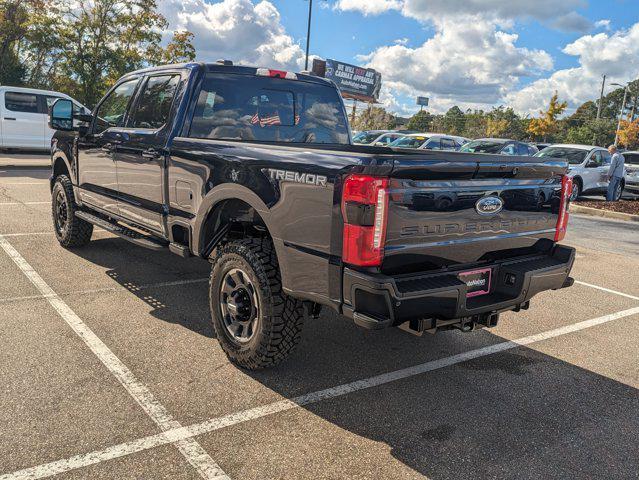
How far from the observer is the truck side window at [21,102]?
1527 centimetres

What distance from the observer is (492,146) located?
16453 mm

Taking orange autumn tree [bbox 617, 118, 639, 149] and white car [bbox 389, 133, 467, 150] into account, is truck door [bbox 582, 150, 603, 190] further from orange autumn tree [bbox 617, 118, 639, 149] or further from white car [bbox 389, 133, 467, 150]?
orange autumn tree [bbox 617, 118, 639, 149]

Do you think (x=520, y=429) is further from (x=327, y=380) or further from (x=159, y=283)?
(x=159, y=283)

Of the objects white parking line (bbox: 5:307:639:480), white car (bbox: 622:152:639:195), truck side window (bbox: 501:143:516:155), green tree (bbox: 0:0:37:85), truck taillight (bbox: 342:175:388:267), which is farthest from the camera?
green tree (bbox: 0:0:37:85)

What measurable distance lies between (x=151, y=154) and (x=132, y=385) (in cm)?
196

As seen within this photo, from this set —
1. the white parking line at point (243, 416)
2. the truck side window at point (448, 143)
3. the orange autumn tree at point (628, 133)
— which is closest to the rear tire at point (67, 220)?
the white parking line at point (243, 416)

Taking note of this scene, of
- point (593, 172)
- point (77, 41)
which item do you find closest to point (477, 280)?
point (593, 172)

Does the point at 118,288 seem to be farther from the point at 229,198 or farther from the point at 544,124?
the point at 544,124

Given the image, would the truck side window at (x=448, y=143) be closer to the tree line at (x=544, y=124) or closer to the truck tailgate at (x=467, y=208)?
the truck tailgate at (x=467, y=208)

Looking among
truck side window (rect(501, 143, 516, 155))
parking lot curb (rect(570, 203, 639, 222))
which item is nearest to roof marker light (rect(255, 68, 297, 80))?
parking lot curb (rect(570, 203, 639, 222))

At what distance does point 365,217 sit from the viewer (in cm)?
270

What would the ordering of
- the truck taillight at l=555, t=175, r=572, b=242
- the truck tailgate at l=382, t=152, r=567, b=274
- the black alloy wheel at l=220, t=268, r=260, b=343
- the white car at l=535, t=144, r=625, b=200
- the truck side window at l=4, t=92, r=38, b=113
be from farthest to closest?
the white car at l=535, t=144, r=625, b=200
the truck side window at l=4, t=92, r=38, b=113
the truck taillight at l=555, t=175, r=572, b=242
the black alloy wheel at l=220, t=268, r=260, b=343
the truck tailgate at l=382, t=152, r=567, b=274

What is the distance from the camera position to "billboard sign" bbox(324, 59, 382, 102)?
63406 millimetres

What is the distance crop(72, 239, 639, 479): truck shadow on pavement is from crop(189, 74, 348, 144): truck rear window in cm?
161
